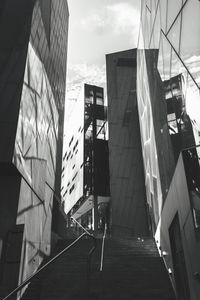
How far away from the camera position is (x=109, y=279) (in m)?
7.89

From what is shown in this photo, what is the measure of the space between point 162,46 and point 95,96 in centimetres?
2380

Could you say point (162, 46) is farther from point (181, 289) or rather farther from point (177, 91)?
point (181, 289)

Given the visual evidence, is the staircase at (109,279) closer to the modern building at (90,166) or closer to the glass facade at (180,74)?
the glass facade at (180,74)

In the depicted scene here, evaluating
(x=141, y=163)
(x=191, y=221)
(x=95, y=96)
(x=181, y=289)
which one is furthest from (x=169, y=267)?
(x=95, y=96)

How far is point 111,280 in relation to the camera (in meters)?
7.82

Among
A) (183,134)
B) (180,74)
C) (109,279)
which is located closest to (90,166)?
(109,279)

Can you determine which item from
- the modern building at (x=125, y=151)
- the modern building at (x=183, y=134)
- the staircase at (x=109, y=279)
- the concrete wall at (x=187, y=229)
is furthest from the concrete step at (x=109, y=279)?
the modern building at (x=125, y=151)

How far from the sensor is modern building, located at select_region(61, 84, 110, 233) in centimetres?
2684

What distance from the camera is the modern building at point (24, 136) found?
25.8 ft

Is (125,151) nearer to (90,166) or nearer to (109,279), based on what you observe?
(90,166)

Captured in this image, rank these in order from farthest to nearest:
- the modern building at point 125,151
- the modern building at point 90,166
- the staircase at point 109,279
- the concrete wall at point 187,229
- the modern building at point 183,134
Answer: the modern building at point 90,166, the modern building at point 125,151, the staircase at point 109,279, the modern building at point 183,134, the concrete wall at point 187,229

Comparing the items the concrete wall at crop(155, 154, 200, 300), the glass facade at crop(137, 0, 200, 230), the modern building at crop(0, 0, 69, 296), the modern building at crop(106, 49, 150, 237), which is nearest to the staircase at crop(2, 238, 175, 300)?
the modern building at crop(0, 0, 69, 296)

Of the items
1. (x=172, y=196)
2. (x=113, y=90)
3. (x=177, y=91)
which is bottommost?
(x=172, y=196)

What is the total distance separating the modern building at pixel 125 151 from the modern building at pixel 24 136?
926cm
